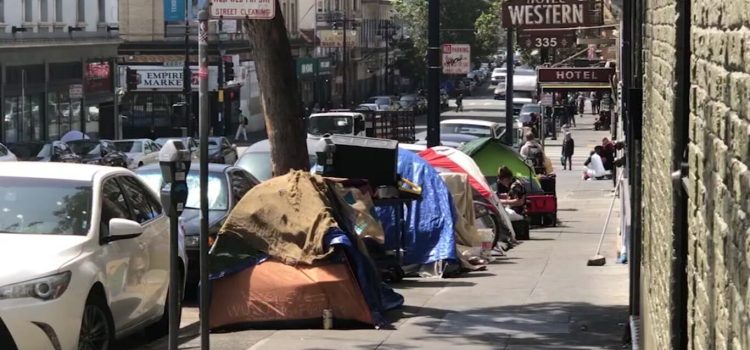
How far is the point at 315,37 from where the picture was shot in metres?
77.8

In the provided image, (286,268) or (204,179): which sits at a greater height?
(204,179)

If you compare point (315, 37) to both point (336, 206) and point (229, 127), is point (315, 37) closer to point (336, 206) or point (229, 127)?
point (229, 127)

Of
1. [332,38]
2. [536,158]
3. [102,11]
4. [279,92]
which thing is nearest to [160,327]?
[279,92]

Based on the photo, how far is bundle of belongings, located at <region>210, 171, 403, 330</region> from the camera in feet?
37.7

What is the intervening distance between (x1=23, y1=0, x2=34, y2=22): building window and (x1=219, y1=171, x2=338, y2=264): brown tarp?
4005 centimetres

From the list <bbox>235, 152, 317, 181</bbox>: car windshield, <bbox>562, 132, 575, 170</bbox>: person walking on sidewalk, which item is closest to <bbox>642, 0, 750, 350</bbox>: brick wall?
<bbox>235, 152, 317, 181</bbox>: car windshield

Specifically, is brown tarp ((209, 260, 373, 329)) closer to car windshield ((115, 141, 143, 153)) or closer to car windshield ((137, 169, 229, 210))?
car windshield ((137, 169, 229, 210))

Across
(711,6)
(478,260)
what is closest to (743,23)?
(711,6)

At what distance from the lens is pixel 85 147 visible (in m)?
41.1

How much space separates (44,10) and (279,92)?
129 ft

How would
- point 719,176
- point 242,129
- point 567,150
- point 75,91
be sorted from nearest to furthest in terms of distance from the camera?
point 719,176 → point 567,150 → point 75,91 → point 242,129

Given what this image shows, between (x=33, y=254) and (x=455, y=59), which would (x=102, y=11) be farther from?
(x=33, y=254)

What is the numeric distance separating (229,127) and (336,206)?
56.3 metres

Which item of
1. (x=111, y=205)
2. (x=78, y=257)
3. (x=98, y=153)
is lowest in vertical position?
(x=98, y=153)
